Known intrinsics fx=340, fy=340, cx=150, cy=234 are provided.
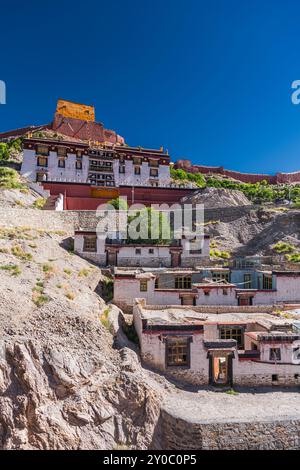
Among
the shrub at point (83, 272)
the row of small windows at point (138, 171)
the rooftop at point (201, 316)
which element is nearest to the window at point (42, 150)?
the row of small windows at point (138, 171)

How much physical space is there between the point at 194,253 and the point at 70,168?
2459cm

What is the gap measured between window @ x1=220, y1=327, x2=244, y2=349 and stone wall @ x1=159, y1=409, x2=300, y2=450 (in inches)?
203

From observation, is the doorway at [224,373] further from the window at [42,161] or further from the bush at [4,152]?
the bush at [4,152]

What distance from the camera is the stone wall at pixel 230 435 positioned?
39.3 feet

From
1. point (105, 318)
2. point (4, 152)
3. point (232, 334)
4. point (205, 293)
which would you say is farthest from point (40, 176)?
point (232, 334)

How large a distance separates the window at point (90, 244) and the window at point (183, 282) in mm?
6639

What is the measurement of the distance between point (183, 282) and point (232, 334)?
6.33 m

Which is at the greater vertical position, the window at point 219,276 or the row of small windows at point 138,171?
the row of small windows at point 138,171

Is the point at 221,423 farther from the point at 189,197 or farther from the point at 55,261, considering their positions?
the point at 189,197

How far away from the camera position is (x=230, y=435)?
12.1 m

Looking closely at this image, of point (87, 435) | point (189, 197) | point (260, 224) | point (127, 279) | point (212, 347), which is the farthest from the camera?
point (189, 197)

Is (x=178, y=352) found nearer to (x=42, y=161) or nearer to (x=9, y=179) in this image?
(x=9, y=179)

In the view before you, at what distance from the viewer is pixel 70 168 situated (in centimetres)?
4453
